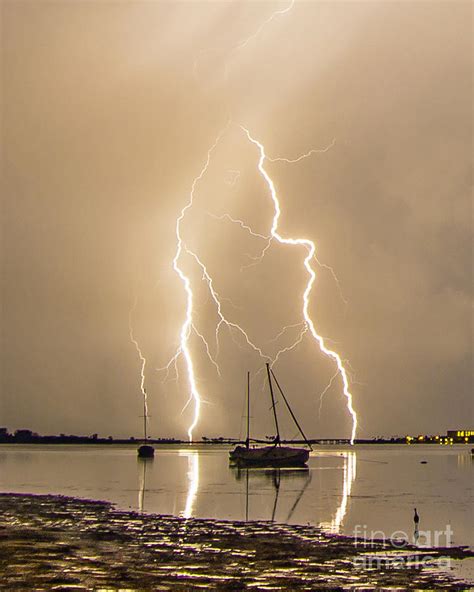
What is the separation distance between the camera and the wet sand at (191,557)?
61.9 feet

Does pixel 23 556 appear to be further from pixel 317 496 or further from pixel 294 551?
pixel 317 496

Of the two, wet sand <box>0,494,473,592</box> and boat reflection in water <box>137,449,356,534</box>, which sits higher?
wet sand <box>0,494,473,592</box>

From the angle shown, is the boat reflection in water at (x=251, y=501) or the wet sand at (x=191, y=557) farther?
the boat reflection in water at (x=251, y=501)

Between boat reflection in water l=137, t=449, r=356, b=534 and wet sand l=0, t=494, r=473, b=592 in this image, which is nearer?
wet sand l=0, t=494, r=473, b=592

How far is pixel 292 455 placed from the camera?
86312 millimetres

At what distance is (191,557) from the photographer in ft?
74.7

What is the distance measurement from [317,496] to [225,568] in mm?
30404

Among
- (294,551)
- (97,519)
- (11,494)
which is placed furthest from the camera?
(11,494)

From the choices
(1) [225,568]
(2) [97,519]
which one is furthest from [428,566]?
(2) [97,519]

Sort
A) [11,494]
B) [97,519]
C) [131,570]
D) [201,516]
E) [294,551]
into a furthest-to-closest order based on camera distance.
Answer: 1. [11,494]
2. [201,516]
3. [97,519]
4. [294,551]
5. [131,570]

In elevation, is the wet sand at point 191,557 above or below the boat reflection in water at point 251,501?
above

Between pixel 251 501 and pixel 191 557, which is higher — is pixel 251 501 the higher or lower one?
the lower one

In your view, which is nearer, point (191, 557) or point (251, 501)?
point (191, 557)

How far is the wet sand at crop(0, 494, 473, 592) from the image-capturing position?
1888cm
